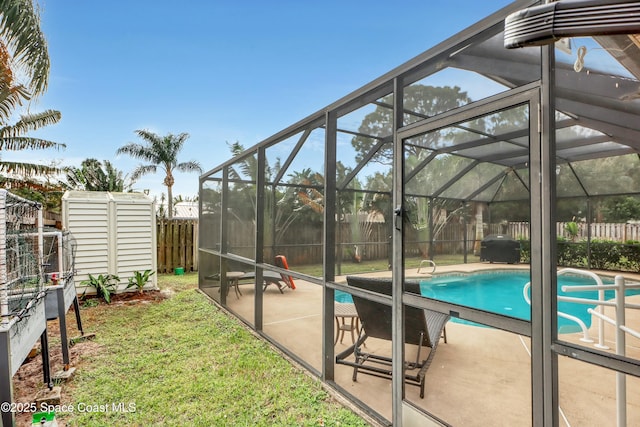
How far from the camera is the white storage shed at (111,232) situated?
23.3 feet

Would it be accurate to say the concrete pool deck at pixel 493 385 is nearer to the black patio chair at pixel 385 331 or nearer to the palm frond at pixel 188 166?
the black patio chair at pixel 385 331

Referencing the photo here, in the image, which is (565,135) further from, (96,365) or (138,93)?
(138,93)

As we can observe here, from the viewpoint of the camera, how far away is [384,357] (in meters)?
2.92

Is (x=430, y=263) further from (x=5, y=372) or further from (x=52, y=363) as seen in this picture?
(x=52, y=363)

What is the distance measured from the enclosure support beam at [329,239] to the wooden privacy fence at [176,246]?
851cm

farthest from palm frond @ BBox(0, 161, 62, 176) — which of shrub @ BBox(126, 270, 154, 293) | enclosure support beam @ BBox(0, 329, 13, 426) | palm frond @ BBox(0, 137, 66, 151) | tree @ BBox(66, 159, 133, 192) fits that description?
enclosure support beam @ BBox(0, 329, 13, 426)

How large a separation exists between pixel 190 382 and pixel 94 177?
15245mm

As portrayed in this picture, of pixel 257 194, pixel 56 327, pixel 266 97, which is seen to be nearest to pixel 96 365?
pixel 56 327

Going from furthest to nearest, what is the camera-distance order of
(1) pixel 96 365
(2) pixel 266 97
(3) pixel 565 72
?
1. (2) pixel 266 97
2. (1) pixel 96 365
3. (3) pixel 565 72

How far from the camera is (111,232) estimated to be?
293 inches

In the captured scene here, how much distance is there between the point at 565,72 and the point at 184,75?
50.6 feet

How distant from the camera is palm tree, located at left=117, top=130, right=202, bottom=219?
18094mm

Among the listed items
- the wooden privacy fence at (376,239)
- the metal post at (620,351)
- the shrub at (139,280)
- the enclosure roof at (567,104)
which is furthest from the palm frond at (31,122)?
the metal post at (620,351)

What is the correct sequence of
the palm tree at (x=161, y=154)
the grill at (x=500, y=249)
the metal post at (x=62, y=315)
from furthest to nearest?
the palm tree at (x=161, y=154) < the metal post at (x=62, y=315) < the grill at (x=500, y=249)
